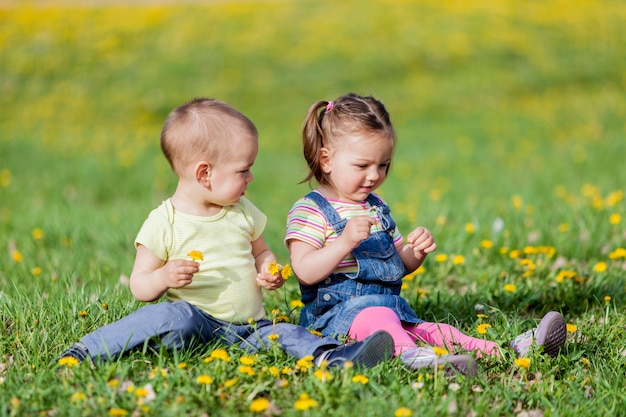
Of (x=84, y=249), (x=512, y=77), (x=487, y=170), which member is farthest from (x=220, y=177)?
(x=512, y=77)

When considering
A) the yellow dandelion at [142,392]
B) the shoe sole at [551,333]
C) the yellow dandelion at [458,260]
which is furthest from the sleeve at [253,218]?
the yellow dandelion at [458,260]

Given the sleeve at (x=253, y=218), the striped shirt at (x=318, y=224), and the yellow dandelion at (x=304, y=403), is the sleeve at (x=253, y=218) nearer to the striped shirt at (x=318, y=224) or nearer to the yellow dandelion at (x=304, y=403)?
the striped shirt at (x=318, y=224)

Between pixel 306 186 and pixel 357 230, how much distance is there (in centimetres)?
625

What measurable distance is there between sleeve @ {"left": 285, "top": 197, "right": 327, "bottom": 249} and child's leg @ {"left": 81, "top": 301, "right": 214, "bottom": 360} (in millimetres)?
566

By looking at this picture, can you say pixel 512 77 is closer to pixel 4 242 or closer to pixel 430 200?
pixel 430 200

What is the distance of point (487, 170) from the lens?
9.39 meters

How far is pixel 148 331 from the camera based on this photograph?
2988mm

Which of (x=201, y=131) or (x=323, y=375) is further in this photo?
(x=201, y=131)

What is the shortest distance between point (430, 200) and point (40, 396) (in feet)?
16.7

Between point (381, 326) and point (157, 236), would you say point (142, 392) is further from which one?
point (381, 326)

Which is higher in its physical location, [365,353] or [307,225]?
[307,225]

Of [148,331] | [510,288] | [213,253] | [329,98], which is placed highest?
[213,253]

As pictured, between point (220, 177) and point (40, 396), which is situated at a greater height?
point (220, 177)

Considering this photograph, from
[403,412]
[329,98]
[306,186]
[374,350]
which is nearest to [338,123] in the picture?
[374,350]
